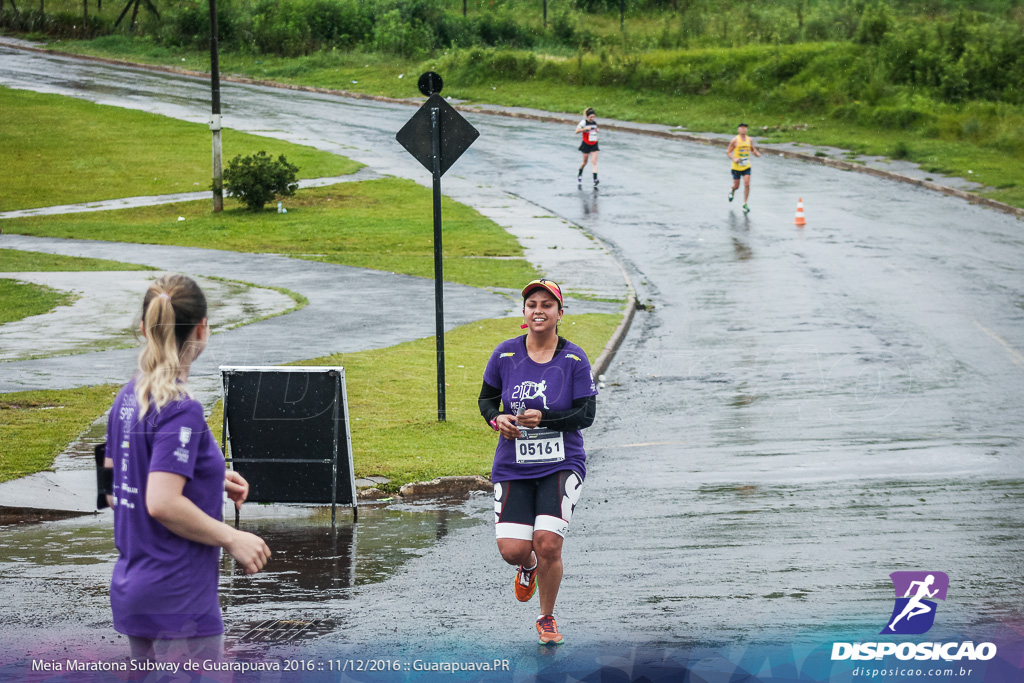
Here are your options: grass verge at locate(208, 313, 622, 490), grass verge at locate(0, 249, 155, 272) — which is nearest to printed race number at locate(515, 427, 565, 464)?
grass verge at locate(208, 313, 622, 490)

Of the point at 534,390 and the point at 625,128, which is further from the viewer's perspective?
the point at 625,128

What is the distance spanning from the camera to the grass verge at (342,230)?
2348cm

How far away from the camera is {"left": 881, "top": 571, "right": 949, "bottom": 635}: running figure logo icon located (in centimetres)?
633

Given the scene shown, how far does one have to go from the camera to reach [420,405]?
497 inches

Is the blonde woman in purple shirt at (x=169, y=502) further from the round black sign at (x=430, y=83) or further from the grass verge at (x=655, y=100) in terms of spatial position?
the grass verge at (x=655, y=100)

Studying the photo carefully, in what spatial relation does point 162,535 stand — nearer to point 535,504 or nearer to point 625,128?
point 535,504

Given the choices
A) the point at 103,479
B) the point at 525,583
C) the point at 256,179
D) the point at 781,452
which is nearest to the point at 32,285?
the point at 256,179

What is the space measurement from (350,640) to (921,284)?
53.7 feet

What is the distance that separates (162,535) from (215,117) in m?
25.7

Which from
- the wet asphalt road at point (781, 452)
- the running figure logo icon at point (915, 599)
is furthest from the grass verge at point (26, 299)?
the running figure logo icon at point (915, 599)

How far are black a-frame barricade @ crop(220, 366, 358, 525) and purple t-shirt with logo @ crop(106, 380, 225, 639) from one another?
15.4ft

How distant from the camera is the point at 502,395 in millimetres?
6398

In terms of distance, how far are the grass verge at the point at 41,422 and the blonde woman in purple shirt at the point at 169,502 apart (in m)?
6.38

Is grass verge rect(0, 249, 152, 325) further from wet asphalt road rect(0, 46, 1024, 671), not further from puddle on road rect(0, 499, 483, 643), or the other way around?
puddle on road rect(0, 499, 483, 643)
